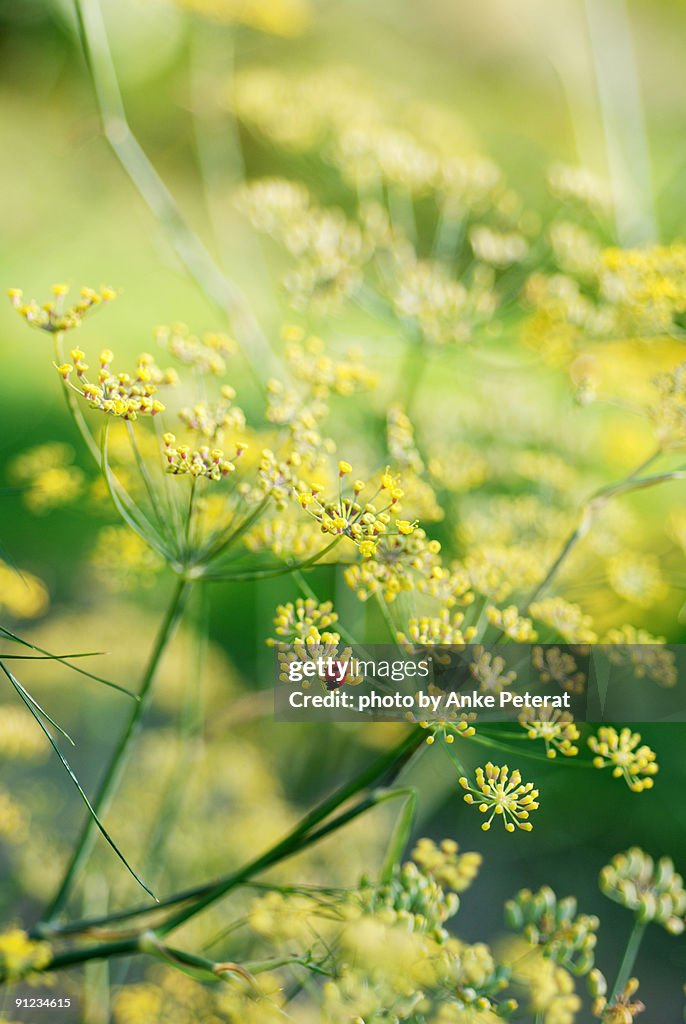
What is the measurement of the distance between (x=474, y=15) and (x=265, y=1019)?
3.08m

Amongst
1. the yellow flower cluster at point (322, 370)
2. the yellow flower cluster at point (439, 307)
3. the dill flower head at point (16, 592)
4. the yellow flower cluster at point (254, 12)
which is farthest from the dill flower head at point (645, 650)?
the yellow flower cluster at point (254, 12)

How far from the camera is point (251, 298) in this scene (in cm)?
188

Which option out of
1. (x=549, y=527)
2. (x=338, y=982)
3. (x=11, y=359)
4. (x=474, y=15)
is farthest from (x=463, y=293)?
(x=474, y=15)

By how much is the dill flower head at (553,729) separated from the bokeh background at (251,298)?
0.31 m

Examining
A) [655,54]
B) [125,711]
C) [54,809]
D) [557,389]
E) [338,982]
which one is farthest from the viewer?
[655,54]

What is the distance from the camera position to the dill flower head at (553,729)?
0.48 m

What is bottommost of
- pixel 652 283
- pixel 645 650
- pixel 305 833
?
pixel 305 833

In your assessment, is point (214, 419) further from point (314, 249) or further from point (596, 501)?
point (314, 249)

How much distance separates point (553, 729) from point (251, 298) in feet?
5.13

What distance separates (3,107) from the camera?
98.9 inches

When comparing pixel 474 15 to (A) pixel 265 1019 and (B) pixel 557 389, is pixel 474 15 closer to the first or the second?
(B) pixel 557 389

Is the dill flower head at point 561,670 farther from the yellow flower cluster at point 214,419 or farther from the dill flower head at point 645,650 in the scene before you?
the yellow flower cluster at point 214,419

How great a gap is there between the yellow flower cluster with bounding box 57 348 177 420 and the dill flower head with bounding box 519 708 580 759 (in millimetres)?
283

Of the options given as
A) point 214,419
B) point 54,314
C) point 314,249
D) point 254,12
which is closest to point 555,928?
point 214,419
